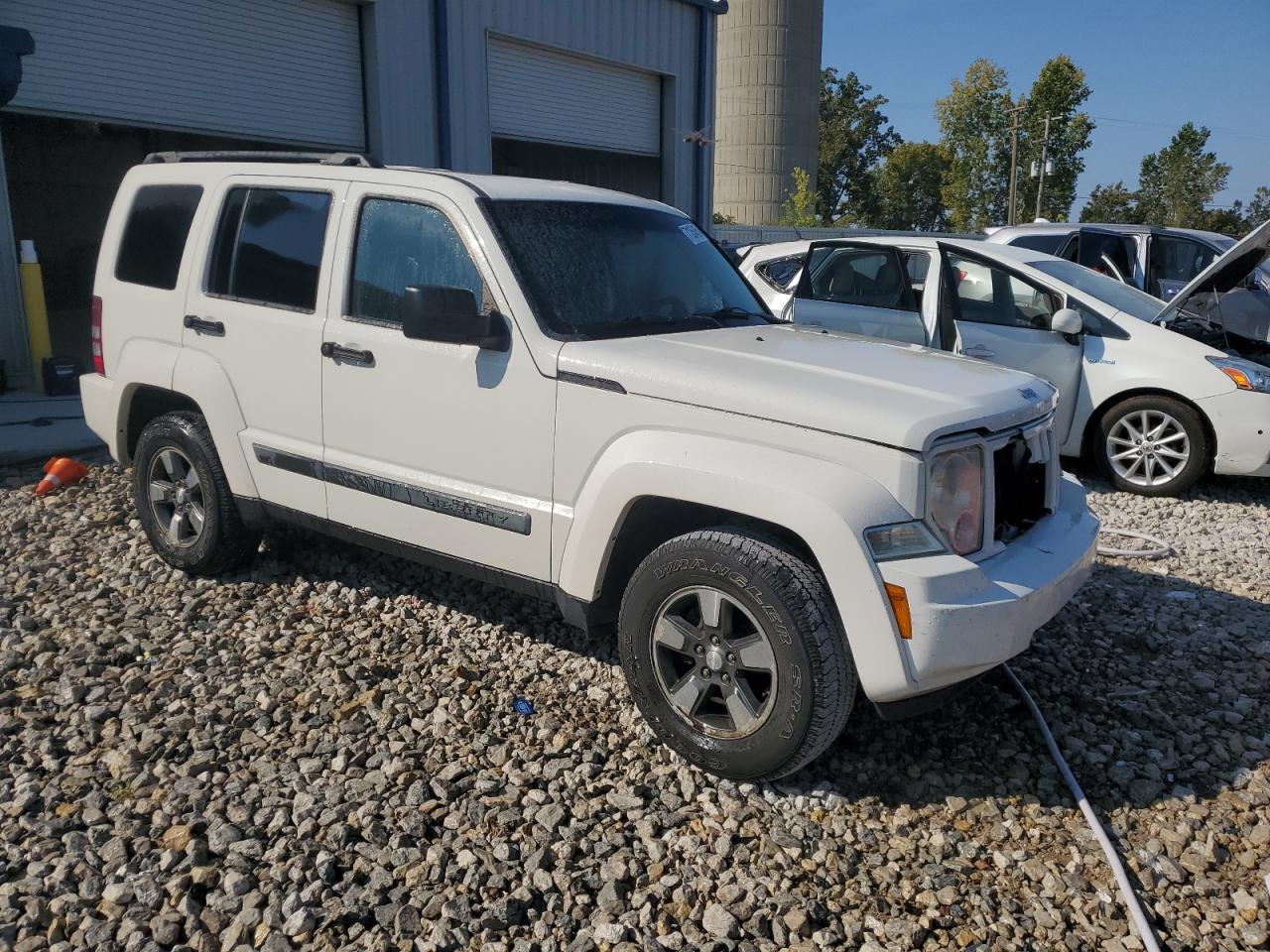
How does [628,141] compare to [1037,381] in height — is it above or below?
above

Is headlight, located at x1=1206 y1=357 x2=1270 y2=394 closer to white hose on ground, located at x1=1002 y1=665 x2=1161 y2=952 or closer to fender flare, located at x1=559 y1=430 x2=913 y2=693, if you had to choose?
white hose on ground, located at x1=1002 y1=665 x2=1161 y2=952

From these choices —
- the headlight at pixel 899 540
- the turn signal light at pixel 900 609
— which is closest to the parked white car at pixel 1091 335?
the headlight at pixel 899 540

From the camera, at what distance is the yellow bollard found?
9.77m

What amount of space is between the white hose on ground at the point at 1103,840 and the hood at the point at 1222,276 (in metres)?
3.72

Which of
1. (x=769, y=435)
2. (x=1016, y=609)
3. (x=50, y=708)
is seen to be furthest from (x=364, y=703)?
(x=1016, y=609)

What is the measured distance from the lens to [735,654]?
325 centimetres

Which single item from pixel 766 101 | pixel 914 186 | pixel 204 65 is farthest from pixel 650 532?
pixel 914 186

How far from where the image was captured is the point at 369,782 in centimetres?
332

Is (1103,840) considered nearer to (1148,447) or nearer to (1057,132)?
(1148,447)

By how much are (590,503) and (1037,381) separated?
5.63 feet

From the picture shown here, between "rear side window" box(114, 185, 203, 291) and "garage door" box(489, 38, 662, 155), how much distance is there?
937 cm

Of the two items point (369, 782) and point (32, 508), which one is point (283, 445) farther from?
point (32, 508)

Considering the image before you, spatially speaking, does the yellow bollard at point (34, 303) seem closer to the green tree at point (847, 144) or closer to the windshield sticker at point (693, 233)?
the windshield sticker at point (693, 233)

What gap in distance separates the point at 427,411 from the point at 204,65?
30.1 feet
